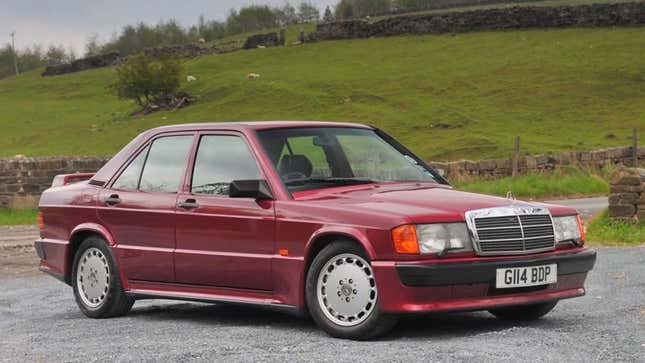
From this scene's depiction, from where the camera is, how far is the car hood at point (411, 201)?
762cm

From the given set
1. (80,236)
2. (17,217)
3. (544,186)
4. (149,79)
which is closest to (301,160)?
(80,236)

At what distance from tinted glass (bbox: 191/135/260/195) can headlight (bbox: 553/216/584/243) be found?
2.25 meters

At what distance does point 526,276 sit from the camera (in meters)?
7.85

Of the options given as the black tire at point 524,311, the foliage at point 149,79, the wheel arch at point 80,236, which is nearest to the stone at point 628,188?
the black tire at point 524,311

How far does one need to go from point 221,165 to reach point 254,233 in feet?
2.82

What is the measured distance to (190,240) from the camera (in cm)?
898

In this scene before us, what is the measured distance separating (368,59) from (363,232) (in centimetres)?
5180

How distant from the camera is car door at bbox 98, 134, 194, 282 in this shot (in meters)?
9.23

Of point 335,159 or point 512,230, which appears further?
point 335,159

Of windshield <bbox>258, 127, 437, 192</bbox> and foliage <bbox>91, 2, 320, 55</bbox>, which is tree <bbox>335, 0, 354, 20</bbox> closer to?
foliage <bbox>91, 2, 320, 55</bbox>

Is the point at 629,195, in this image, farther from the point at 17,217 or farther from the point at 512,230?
the point at 17,217

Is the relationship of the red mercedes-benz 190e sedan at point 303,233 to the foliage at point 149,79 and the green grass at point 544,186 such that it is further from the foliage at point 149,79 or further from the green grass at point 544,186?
the foliage at point 149,79

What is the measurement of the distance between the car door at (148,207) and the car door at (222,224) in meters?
0.16

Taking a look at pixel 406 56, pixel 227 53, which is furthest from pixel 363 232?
pixel 227 53
